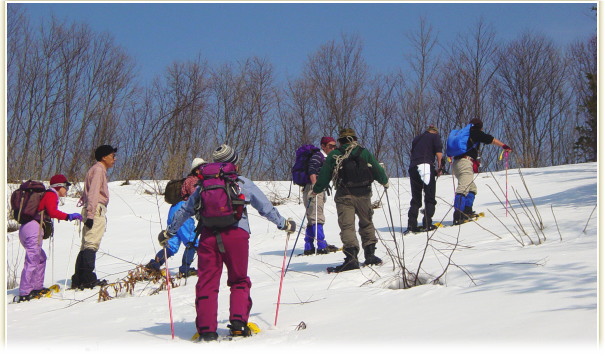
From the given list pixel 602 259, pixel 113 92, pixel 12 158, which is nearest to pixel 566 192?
pixel 602 259

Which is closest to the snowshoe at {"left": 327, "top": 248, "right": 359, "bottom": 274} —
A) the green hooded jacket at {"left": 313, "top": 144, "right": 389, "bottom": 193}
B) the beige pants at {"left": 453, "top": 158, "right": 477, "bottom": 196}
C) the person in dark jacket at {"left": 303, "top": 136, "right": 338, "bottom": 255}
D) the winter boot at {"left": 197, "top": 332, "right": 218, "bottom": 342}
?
the green hooded jacket at {"left": 313, "top": 144, "right": 389, "bottom": 193}

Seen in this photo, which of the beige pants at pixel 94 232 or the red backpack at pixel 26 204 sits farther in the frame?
the beige pants at pixel 94 232

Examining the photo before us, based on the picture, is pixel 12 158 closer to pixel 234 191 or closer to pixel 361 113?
pixel 234 191

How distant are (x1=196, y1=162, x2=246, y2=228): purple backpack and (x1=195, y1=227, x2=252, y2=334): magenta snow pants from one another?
109 mm

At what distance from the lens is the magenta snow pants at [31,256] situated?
309 inches

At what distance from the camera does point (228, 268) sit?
16.2ft

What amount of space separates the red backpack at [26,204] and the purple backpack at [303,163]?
11.0 feet

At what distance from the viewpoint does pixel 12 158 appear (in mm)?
16812

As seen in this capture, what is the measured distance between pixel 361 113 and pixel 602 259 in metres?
26.9

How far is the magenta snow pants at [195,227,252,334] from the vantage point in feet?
15.9

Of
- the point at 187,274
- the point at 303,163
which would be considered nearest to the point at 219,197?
the point at 187,274

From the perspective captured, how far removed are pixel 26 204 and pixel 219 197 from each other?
393 centimetres

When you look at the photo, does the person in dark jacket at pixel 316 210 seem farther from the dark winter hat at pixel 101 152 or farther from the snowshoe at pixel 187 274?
the dark winter hat at pixel 101 152

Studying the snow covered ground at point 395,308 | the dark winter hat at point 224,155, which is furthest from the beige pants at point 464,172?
the dark winter hat at point 224,155
